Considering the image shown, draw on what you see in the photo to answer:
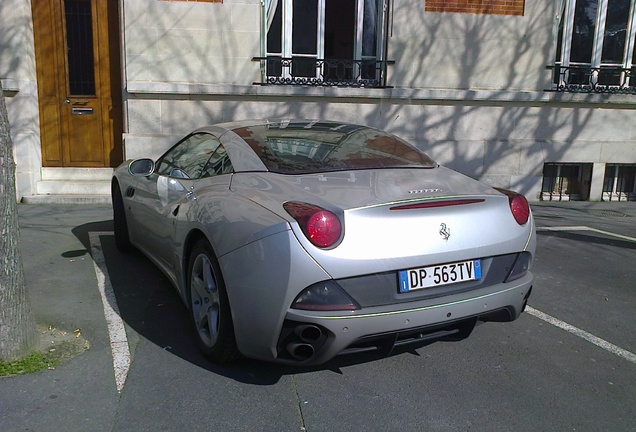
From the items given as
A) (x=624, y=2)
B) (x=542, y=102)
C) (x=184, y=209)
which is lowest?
(x=184, y=209)

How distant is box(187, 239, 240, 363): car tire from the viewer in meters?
3.20

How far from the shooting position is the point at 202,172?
4.09 m

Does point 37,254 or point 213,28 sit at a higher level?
point 213,28

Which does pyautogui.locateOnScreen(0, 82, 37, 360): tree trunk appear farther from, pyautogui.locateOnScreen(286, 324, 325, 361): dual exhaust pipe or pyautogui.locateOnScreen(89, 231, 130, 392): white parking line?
pyautogui.locateOnScreen(286, 324, 325, 361): dual exhaust pipe

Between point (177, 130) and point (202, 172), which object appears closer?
point (202, 172)

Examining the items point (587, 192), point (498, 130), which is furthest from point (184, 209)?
point (587, 192)

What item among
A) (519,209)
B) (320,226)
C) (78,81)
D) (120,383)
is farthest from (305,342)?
(78,81)

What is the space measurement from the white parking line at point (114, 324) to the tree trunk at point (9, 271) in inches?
21.2

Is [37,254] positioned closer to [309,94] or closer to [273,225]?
[273,225]

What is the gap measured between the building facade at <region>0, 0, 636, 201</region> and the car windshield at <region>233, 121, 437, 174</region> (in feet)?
17.1

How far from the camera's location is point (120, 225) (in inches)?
227

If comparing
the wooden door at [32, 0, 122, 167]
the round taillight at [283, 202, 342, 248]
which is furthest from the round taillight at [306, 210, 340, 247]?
the wooden door at [32, 0, 122, 167]

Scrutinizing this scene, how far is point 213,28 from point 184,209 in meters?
6.11

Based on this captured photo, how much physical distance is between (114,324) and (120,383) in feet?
3.04
